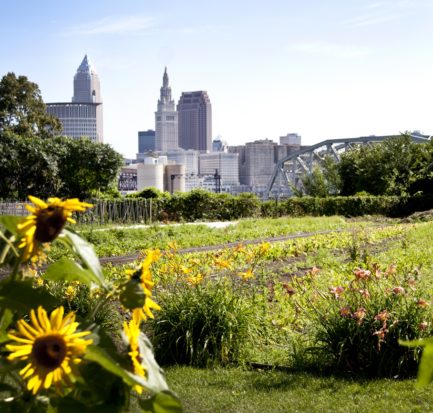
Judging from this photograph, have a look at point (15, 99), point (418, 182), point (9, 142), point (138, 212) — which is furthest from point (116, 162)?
point (418, 182)

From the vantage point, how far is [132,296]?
0.92 metres

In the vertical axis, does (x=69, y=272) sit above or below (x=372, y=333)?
above

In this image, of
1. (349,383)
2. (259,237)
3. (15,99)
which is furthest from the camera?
(15,99)

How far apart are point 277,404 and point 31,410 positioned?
335cm

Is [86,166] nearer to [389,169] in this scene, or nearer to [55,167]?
[55,167]

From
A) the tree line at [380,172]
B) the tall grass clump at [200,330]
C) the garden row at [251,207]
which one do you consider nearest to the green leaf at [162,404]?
the tall grass clump at [200,330]

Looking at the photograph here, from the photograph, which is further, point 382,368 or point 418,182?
point 418,182

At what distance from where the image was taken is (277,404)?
4066mm

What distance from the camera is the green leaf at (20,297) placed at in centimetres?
93

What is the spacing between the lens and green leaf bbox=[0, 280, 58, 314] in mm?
929

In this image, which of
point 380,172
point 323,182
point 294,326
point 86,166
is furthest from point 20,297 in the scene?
point 323,182

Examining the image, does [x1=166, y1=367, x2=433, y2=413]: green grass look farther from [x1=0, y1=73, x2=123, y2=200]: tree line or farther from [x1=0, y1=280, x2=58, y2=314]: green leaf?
[x1=0, y1=73, x2=123, y2=200]: tree line

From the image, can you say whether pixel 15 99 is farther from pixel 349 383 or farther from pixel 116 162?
pixel 349 383

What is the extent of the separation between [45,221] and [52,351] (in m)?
0.16
